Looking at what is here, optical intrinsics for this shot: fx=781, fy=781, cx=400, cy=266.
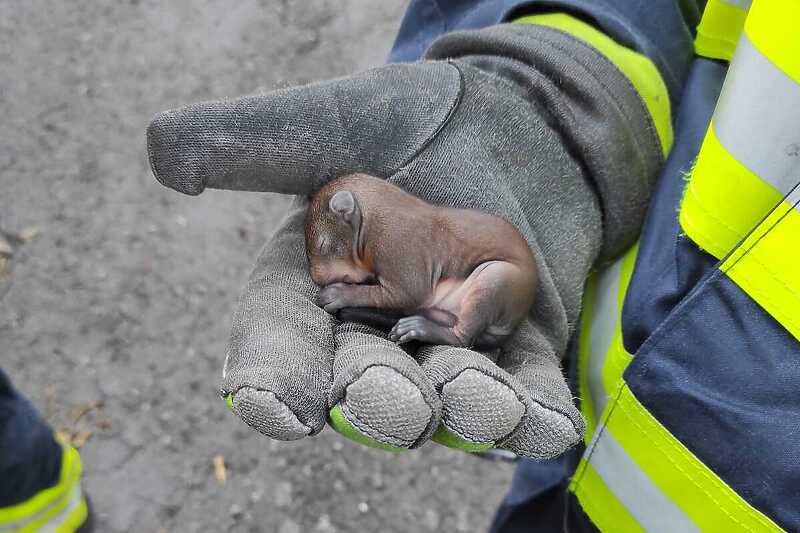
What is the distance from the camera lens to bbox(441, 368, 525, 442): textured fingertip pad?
50.7 inches

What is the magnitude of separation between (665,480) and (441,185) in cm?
77

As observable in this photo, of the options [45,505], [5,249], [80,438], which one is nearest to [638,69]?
[45,505]

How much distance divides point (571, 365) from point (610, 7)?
92cm

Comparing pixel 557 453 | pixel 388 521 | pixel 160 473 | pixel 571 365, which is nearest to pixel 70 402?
pixel 160 473

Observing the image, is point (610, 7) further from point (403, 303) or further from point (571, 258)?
point (403, 303)

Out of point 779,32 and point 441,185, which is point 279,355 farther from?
point 779,32

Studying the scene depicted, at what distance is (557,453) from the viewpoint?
4.60ft

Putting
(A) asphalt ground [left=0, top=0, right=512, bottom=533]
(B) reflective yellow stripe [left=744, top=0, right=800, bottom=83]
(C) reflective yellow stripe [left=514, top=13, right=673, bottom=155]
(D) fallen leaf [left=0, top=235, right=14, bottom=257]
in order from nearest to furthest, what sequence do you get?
(B) reflective yellow stripe [left=744, top=0, right=800, bottom=83], (C) reflective yellow stripe [left=514, top=13, right=673, bottom=155], (A) asphalt ground [left=0, top=0, right=512, bottom=533], (D) fallen leaf [left=0, top=235, right=14, bottom=257]

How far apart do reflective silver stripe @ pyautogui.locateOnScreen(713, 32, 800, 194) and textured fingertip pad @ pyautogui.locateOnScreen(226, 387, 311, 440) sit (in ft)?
2.83

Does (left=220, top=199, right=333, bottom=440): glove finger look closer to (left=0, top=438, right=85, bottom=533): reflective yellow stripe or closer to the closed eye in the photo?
the closed eye

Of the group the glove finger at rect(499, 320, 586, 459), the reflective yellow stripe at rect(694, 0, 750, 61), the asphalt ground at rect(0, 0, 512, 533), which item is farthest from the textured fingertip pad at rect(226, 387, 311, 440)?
the asphalt ground at rect(0, 0, 512, 533)

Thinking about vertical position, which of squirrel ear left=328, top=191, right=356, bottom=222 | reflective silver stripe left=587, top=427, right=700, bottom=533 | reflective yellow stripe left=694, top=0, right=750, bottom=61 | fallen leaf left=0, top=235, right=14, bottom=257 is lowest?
fallen leaf left=0, top=235, right=14, bottom=257

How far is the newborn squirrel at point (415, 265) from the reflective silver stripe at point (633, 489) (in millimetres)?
316

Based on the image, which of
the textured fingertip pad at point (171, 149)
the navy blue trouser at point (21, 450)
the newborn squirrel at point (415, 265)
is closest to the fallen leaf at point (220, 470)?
the navy blue trouser at point (21, 450)
